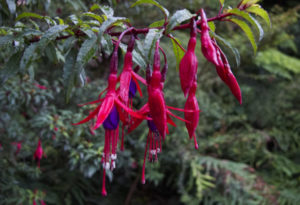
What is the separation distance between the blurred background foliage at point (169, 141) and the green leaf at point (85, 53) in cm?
71

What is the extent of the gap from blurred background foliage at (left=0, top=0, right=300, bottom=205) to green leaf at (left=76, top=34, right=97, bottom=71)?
71cm

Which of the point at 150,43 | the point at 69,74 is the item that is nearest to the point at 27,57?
the point at 69,74

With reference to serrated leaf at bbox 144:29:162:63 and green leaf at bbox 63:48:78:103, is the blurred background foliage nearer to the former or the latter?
green leaf at bbox 63:48:78:103

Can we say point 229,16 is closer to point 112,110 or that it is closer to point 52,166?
point 112,110

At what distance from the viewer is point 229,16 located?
415mm

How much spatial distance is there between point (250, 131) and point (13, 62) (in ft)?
6.26

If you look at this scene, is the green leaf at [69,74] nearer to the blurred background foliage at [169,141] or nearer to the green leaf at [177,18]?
the green leaf at [177,18]

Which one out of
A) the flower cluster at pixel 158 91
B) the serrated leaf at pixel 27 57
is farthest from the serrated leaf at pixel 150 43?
the serrated leaf at pixel 27 57

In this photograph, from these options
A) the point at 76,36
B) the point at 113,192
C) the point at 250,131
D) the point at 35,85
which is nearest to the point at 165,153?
the point at 113,192

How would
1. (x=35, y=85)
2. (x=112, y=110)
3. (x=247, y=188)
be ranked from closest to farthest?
(x=112, y=110), (x=35, y=85), (x=247, y=188)

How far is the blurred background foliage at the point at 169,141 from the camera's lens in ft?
3.71

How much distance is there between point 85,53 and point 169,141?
1574 mm

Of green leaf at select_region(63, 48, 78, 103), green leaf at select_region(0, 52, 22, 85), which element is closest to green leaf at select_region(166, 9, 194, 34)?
green leaf at select_region(63, 48, 78, 103)

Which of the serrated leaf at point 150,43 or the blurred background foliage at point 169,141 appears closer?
the serrated leaf at point 150,43
